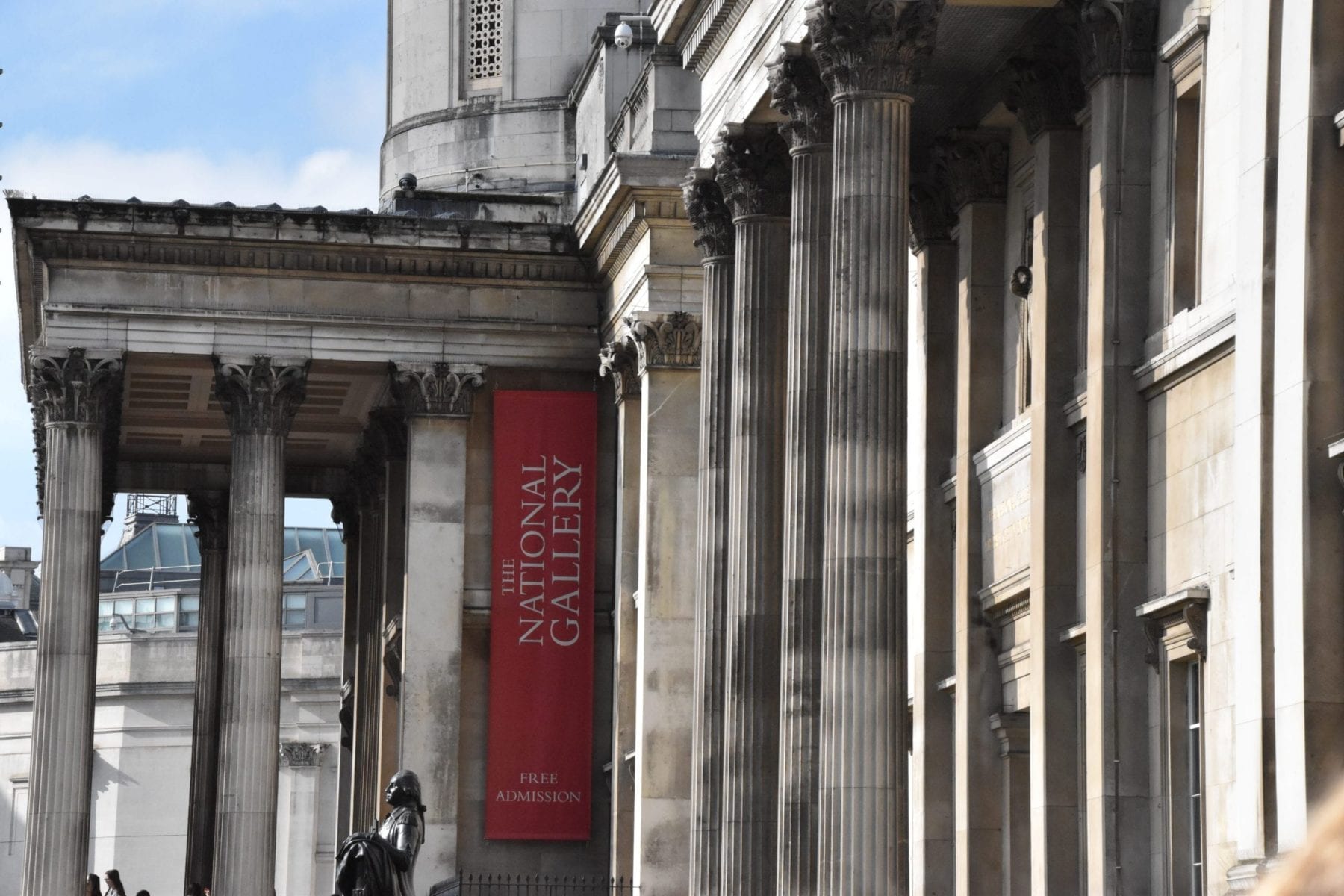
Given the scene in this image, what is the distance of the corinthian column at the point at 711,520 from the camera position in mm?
29359

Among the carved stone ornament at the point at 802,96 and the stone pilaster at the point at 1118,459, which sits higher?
the carved stone ornament at the point at 802,96

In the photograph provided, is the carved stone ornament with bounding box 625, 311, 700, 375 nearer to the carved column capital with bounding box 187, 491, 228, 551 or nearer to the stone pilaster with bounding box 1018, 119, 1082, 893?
the stone pilaster with bounding box 1018, 119, 1082, 893

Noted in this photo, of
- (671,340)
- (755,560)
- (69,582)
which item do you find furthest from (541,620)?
(755,560)

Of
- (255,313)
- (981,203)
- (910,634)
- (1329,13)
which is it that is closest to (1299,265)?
(1329,13)

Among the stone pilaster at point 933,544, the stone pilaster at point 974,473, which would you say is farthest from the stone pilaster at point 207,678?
the stone pilaster at point 974,473

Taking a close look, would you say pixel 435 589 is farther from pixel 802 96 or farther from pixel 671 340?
pixel 802 96

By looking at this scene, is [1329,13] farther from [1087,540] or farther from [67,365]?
[67,365]

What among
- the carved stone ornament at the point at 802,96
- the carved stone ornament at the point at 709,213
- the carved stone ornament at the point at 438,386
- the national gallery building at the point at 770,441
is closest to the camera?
the national gallery building at the point at 770,441

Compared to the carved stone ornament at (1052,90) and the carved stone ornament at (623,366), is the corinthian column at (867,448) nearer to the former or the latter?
the carved stone ornament at (1052,90)

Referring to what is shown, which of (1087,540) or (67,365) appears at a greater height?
(67,365)

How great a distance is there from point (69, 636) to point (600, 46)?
46.5 ft

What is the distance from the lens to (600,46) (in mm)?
42312

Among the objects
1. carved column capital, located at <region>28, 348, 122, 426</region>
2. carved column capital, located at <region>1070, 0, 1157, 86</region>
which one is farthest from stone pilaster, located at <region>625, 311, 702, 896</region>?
carved column capital, located at <region>1070, 0, 1157, 86</region>

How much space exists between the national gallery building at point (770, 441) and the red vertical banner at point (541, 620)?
0.25 ft
